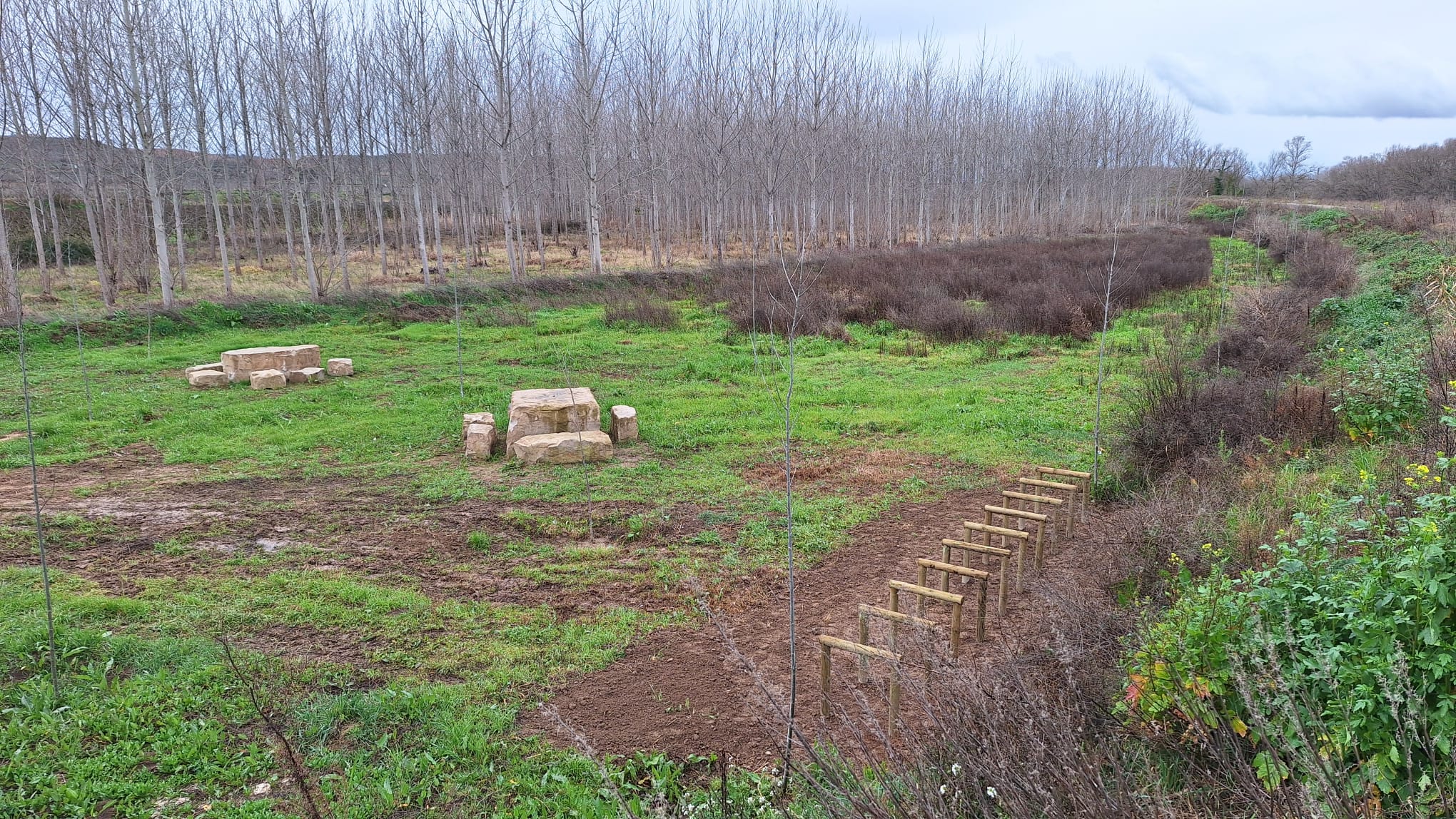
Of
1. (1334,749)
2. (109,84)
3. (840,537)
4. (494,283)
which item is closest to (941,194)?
(494,283)

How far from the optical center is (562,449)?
8.57 meters

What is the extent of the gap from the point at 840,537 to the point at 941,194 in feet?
136

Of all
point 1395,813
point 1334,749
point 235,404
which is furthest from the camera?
point 235,404

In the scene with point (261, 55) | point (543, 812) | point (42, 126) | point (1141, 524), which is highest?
point (261, 55)

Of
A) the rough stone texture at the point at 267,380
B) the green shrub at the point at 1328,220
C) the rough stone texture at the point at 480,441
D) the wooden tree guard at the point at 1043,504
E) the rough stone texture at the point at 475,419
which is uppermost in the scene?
the green shrub at the point at 1328,220

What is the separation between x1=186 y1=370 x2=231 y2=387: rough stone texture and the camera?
11680 mm

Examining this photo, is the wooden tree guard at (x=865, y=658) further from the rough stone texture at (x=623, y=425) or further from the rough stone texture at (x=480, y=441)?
the rough stone texture at (x=480, y=441)

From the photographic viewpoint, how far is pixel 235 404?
10.6m

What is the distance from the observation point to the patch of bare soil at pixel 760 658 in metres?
3.96

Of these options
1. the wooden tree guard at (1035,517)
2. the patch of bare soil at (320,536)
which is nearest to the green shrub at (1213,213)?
the wooden tree guard at (1035,517)

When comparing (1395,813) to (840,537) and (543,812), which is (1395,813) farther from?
(840,537)

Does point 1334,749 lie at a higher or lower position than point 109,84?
lower

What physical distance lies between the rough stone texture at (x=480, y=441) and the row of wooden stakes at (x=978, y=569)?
508cm

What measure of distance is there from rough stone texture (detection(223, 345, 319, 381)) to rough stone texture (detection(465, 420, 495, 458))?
530 centimetres
